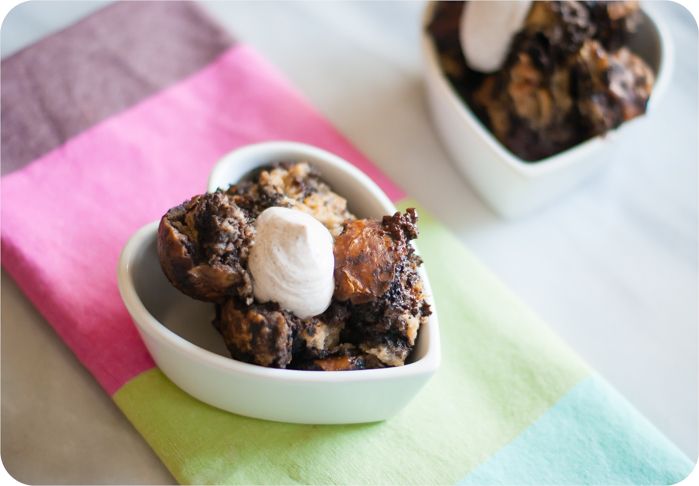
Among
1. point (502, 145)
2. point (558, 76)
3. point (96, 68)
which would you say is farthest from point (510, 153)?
point (96, 68)

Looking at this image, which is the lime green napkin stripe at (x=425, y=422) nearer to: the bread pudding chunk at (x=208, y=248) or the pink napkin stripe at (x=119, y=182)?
the pink napkin stripe at (x=119, y=182)

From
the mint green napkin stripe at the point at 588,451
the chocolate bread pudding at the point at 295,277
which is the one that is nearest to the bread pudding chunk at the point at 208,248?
the chocolate bread pudding at the point at 295,277

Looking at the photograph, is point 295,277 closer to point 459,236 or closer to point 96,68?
point 459,236

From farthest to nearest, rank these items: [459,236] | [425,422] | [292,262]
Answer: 1. [459,236]
2. [425,422]
3. [292,262]

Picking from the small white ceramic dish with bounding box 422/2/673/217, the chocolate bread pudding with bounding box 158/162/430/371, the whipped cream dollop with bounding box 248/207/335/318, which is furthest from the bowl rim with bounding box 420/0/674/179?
the whipped cream dollop with bounding box 248/207/335/318

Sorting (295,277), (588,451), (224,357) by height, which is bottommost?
(588,451)

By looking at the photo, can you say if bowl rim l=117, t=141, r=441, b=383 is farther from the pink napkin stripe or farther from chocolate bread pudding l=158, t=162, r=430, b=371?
the pink napkin stripe
